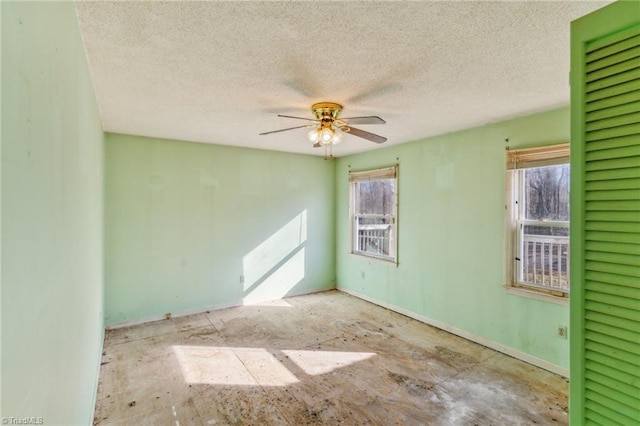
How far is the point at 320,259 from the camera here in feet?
19.4

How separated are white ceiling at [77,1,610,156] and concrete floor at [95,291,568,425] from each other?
252cm

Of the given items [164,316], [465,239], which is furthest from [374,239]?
[164,316]

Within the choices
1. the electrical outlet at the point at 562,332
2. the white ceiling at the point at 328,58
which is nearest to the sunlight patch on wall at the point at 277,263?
the white ceiling at the point at 328,58

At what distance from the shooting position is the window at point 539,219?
10.0 ft

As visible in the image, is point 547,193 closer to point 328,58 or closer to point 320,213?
point 328,58

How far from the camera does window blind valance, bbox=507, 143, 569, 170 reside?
2.96 meters

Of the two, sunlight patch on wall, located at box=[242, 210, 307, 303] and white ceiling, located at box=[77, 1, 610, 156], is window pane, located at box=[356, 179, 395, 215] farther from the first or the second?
white ceiling, located at box=[77, 1, 610, 156]

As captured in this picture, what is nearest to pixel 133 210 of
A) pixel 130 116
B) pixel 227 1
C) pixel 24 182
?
pixel 130 116

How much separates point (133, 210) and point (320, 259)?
124 inches

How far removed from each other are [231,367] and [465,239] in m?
3.00

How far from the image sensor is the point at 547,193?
3184 millimetres

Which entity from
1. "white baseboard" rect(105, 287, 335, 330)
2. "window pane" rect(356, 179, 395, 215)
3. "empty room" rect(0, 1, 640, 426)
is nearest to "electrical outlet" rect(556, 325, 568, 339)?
"empty room" rect(0, 1, 640, 426)

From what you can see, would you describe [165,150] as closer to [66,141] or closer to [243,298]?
[243,298]

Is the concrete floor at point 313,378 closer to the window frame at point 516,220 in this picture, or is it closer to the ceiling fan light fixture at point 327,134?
the window frame at point 516,220
